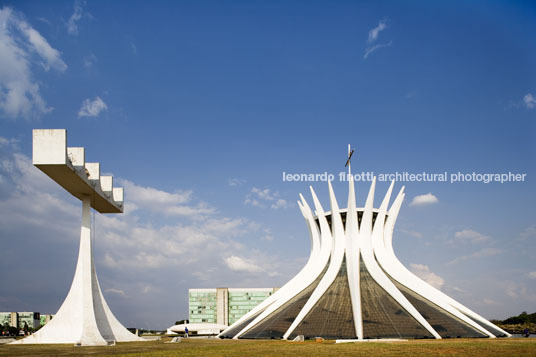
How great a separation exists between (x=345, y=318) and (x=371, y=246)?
7.39 metres

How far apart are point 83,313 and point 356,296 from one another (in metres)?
16.1

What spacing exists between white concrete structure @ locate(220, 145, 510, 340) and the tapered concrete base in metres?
8.71

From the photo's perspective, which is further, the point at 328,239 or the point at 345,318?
the point at 328,239

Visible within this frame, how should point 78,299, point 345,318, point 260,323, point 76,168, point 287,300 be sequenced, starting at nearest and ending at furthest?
point 76,168, point 78,299, point 345,318, point 260,323, point 287,300

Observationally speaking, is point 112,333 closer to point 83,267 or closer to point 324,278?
point 83,267

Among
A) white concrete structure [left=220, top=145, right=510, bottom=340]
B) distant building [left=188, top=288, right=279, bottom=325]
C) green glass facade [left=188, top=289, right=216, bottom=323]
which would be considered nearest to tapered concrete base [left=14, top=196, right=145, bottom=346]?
white concrete structure [left=220, top=145, right=510, bottom=340]

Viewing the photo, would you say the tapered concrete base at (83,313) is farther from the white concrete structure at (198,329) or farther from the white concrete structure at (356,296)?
the white concrete structure at (198,329)

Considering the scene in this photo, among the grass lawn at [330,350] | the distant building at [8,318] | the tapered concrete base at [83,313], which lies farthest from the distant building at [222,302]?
the grass lawn at [330,350]

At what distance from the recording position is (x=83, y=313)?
84.7 ft

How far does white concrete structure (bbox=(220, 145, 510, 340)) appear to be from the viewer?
2714 cm

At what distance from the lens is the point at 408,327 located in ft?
87.3

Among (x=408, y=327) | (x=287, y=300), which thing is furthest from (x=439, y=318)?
(x=287, y=300)

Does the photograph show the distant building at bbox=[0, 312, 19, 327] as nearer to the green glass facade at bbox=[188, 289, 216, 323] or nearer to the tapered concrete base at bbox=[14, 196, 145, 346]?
the green glass facade at bbox=[188, 289, 216, 323]

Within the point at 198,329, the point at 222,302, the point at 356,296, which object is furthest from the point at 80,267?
the point at 222,302
